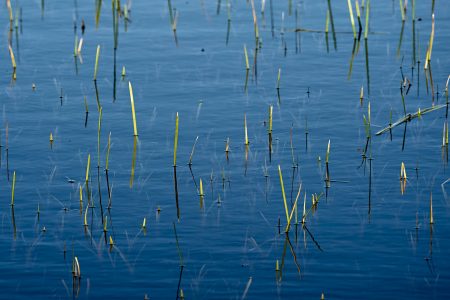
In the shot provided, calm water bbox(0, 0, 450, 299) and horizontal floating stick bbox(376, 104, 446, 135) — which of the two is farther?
horizontal floating stick bbox(376, 104, 446, 135)

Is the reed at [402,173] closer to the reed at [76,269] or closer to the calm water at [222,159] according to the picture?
the calm water at [222,159]

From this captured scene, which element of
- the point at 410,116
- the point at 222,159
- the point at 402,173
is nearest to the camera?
the point at 402,173

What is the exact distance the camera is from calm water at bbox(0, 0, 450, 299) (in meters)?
5.55

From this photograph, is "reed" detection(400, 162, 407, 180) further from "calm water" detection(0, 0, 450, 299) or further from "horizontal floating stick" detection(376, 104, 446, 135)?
"horizontal floating stick" detection(376, 104, 446, 135)

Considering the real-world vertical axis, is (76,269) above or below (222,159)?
below

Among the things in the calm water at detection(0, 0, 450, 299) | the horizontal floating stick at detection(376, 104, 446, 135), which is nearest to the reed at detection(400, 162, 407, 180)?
the calm water at detection(0, 0, 450, 299)

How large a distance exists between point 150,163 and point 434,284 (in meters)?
2.33

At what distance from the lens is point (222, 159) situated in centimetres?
709

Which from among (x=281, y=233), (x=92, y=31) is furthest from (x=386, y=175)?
(x=92, y=31)

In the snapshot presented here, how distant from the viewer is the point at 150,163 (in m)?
7.04

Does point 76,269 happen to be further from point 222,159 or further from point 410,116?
point 410,116

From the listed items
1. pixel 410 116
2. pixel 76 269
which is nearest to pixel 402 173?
pixel 410 116

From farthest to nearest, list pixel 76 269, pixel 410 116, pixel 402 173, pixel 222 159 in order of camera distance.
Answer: pixel 410 116 → pixel 222 159 → pixel 402 173 → pixel 76 269

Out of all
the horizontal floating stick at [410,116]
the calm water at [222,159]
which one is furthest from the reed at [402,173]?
the horizontal floating stick at [410,116]
